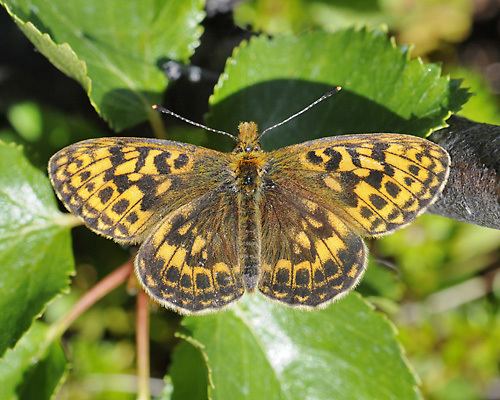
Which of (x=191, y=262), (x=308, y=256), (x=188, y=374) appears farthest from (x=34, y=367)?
(x=308, y=256)

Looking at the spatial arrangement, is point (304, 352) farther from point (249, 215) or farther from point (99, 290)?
point (99, 290)

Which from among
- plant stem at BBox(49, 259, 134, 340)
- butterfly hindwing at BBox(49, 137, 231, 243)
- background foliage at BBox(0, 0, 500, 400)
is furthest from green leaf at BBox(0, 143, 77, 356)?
butterfly hindwing at BBox(49, 137, 231, 243)

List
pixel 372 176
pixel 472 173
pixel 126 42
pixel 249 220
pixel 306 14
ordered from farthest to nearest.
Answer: pixel 306 14 → pixel 126 42 → pixel 249 220 → pixel 372 176 → pixel 472 173

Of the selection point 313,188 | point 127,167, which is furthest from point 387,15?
point 127,167

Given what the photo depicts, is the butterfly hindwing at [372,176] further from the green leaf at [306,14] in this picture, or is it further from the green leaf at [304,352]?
the green leaf at [306,14]

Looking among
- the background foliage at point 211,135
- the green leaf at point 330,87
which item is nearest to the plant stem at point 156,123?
the background foliage at point 211,135

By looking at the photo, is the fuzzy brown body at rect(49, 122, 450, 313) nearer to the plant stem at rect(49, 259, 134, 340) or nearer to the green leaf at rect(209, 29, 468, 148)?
the green leaf at rect(209, 29, 468, 148)
